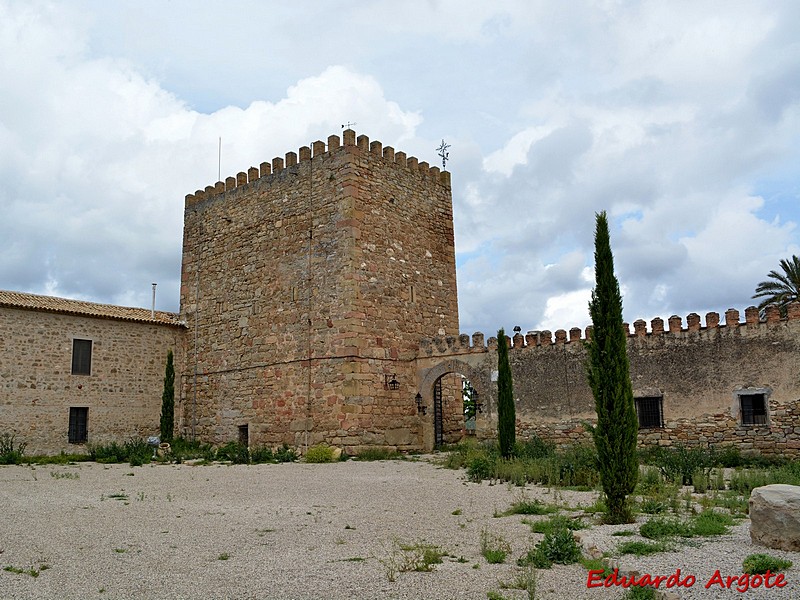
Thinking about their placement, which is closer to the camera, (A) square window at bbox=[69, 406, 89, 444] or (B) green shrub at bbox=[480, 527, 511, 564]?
(B) green shrub at bbox=[480, 527, 511, 564]

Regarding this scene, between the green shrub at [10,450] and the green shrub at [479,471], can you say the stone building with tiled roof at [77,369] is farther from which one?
the green shrub at [479,471]

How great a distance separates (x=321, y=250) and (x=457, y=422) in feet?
22.3

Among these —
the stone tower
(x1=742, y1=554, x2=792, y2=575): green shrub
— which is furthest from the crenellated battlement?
(x1=742, y1=554, x2=792, y2=575): green shrub

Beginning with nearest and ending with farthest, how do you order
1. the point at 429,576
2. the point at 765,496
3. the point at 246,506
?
the point at 429,576
the point at 765,496
the point at 246,506

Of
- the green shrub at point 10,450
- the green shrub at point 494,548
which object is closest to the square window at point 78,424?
the green shrub at point 10,450

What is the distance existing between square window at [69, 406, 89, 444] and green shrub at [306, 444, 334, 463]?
23.9 feet

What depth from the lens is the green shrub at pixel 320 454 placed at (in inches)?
677

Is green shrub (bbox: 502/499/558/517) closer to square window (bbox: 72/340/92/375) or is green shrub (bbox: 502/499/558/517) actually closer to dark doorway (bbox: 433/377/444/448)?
dark doorway (bbox: 433/377/444/448)

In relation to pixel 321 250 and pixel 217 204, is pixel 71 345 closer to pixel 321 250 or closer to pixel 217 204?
pixel 217 204

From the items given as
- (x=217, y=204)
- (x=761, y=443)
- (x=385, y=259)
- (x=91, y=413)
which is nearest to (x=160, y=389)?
(x=91, y=413)

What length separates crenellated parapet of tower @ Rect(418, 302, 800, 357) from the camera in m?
15.0

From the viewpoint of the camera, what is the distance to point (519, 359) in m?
18.1

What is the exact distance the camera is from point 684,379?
15.7 m

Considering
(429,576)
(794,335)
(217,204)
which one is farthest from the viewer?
(217,204)
